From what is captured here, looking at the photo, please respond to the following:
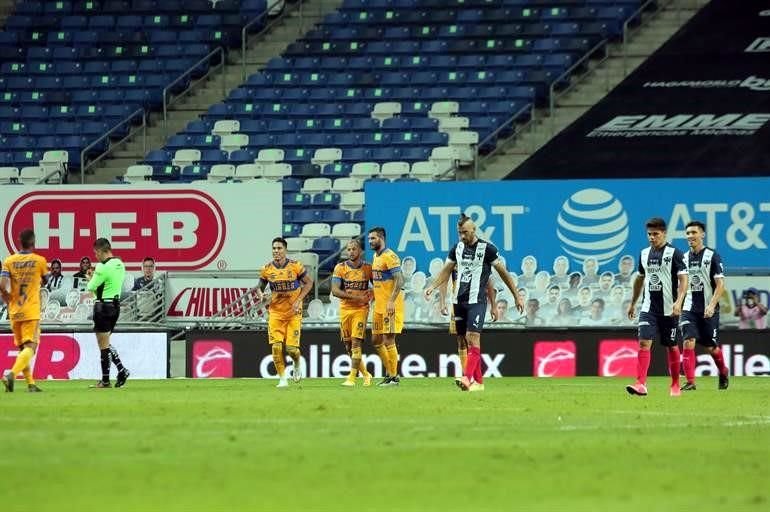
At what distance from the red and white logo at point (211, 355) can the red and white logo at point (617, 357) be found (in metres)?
6.65

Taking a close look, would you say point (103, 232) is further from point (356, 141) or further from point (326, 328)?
point (356, 141)

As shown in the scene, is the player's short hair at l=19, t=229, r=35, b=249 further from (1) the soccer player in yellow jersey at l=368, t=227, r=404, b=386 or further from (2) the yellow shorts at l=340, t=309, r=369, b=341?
(2) the yellow shorts at l=340, t=309, r=369, b=341

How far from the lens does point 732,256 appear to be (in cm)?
2772

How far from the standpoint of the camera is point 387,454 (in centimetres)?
1040

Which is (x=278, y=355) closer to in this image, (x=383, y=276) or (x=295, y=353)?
(x=295, y=353)

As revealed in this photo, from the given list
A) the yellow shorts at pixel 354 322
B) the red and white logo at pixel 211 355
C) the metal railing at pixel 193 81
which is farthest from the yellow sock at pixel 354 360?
the metal railing at pixel 193 81

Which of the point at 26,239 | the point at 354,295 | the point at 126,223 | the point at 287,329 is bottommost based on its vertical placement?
the point at 287,329

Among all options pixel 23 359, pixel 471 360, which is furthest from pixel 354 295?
pixel 23 359

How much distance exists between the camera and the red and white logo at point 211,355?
28906 mm

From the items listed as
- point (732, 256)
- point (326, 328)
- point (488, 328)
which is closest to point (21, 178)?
point (326, 328)

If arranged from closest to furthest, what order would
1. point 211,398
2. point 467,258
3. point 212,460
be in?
point 212,460
point 211,398
point 467,258

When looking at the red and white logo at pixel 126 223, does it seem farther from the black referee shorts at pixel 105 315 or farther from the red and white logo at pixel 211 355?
the black referee shorts at pixel 105 315

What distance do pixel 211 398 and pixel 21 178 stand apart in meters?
17.3

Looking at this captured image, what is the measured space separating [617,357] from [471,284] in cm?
873
